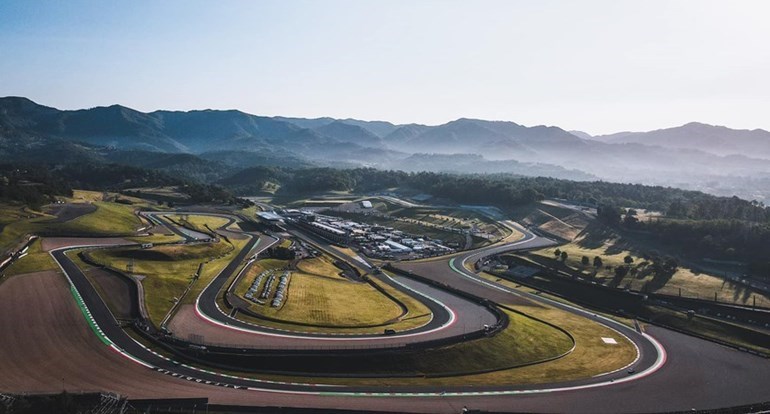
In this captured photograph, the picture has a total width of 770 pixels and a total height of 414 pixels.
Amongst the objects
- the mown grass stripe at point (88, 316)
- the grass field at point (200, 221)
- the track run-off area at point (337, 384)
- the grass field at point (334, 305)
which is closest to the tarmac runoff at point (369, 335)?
the track run-off area at point (337, 384)

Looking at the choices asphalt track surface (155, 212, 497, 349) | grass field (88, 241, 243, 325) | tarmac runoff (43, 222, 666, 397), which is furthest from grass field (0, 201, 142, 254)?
tarmac runoff (43, 222, 666, 397)

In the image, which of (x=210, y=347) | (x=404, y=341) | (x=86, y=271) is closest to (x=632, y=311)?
(x=404, y=341)

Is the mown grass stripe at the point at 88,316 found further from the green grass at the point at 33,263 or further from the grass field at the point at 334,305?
the grass field at the point at 334,305

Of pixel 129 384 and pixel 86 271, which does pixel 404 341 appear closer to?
pixel 129 384

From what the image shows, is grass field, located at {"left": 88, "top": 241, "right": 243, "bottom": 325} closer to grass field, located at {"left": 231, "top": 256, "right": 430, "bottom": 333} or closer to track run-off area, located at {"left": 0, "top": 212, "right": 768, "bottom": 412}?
track run-off area, located at {"left": 0, "top": 212, "right": 768, "bottom": 412}

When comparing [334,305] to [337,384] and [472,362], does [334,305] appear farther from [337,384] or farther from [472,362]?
[337,384]

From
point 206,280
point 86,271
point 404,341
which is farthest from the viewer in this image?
point 206,280

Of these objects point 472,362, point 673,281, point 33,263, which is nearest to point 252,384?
point 472,362
